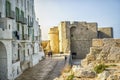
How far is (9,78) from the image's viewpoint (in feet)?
75.4

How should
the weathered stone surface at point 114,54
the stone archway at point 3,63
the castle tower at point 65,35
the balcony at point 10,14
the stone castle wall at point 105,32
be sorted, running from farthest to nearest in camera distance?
the stone castle wall at point 105,32
the castle tower at point 65,35
the balcony at point 10,14
the stone archway at point 3,63
the weathered stone surface at point 114,54

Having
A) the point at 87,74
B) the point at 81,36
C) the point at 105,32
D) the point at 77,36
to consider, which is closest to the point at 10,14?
the point at 87,74

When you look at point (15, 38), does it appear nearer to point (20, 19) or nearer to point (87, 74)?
point (20, 19)

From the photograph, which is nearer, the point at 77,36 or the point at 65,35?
the point at 65,35

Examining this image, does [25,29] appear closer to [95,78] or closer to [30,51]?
[30,51]

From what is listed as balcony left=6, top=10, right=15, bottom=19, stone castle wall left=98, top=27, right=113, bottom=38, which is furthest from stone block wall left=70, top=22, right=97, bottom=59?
balcony left=6, top=10, right=15, bottom=19

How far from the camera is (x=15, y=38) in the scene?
1092 inches

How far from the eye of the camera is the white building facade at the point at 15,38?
22.7 meters

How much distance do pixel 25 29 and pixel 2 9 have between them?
9.53 meters

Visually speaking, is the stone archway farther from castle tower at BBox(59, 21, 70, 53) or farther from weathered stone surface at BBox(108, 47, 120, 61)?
castle tower at BBox(59, 21, 70, 53)

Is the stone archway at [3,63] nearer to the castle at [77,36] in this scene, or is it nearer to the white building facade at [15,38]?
the white building facade at [15,38]

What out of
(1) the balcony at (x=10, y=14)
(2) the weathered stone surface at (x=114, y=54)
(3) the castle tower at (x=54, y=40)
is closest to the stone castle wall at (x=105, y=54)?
(2) the weathered stone surface at (x=114, y=54)

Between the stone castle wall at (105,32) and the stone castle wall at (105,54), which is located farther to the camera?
the stone castle wall at (105,32)

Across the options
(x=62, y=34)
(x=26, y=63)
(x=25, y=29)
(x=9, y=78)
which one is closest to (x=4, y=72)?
(x=9, y=78)
